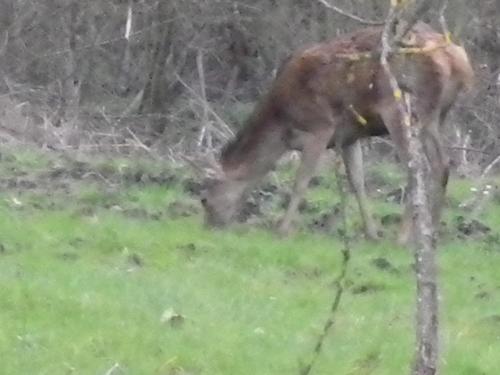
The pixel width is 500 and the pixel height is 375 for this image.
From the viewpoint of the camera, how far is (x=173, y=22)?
76.7ft

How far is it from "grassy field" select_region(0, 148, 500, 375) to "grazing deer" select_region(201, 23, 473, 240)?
15.2 inches

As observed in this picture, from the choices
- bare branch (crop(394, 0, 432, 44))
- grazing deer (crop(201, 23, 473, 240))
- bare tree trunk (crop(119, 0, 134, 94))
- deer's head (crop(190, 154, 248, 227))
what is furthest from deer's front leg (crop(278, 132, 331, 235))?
bare tree trunk (crop(119, 0, 134, 94))

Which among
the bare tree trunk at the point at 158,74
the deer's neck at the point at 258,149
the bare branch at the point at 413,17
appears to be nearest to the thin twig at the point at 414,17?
the bare branch at the point at 413,17

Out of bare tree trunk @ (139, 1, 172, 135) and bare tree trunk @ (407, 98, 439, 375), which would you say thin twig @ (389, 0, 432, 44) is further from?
bare tree trunk @ (139, 1, 172, 135)

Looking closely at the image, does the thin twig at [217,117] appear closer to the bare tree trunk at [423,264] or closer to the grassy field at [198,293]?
the grassy field at [198,293]

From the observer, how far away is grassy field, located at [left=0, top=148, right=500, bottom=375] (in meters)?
8.32

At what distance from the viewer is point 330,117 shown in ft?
43.5

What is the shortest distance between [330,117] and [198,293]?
364 cm

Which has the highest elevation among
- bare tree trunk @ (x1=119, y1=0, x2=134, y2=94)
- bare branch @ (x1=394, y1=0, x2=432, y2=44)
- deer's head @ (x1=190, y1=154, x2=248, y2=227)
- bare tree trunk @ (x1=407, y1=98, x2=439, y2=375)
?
bare branch @ (x1=394, y1=0, x2=432, y2=44)

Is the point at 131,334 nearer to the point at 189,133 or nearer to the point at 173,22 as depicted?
the point at 189,133

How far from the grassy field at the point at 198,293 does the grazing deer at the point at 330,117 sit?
1.27ft

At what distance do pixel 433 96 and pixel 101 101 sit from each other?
1175 cm

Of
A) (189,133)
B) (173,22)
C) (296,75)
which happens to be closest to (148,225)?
(296,75)

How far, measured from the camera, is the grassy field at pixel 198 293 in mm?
8320
